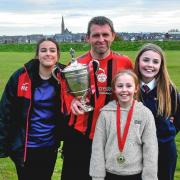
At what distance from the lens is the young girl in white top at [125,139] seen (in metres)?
3.90

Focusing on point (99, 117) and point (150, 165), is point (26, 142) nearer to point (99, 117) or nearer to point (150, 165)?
point (99, 117)

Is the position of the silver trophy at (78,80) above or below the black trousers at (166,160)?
above

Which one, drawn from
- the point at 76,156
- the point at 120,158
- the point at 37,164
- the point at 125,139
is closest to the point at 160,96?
the point at 125,139

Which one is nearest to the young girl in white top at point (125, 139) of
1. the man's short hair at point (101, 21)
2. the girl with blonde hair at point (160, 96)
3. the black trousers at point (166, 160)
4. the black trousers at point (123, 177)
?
the black trousers at point (123, 177)

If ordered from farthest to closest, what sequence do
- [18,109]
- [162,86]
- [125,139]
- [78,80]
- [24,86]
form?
1. [18,109]
2. [24,86]
3. [162,86]
4. [78,80]
5. [125,139]

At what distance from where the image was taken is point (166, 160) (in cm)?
432

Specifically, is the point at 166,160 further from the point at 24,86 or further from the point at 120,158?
the point at 24,86

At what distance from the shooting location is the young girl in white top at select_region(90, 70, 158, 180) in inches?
153

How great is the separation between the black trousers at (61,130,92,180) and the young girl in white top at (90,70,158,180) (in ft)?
1.47

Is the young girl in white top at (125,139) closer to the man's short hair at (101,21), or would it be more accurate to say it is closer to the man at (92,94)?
the man at (92,94)

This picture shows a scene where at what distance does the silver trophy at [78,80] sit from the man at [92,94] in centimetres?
6

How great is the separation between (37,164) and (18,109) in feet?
1.90

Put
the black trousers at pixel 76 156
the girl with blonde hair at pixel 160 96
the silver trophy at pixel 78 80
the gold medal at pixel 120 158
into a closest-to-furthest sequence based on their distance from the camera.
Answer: the gold medal at pixel 120 158 < the silver trophy at pixel 78 80 < the girl with blonde hair at pixel 160 96 < the black trousers at pixel 76 156

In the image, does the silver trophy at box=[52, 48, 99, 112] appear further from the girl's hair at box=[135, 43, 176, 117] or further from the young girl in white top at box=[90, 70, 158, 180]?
the girl's hair at box=[135, 43, 176, 117]
